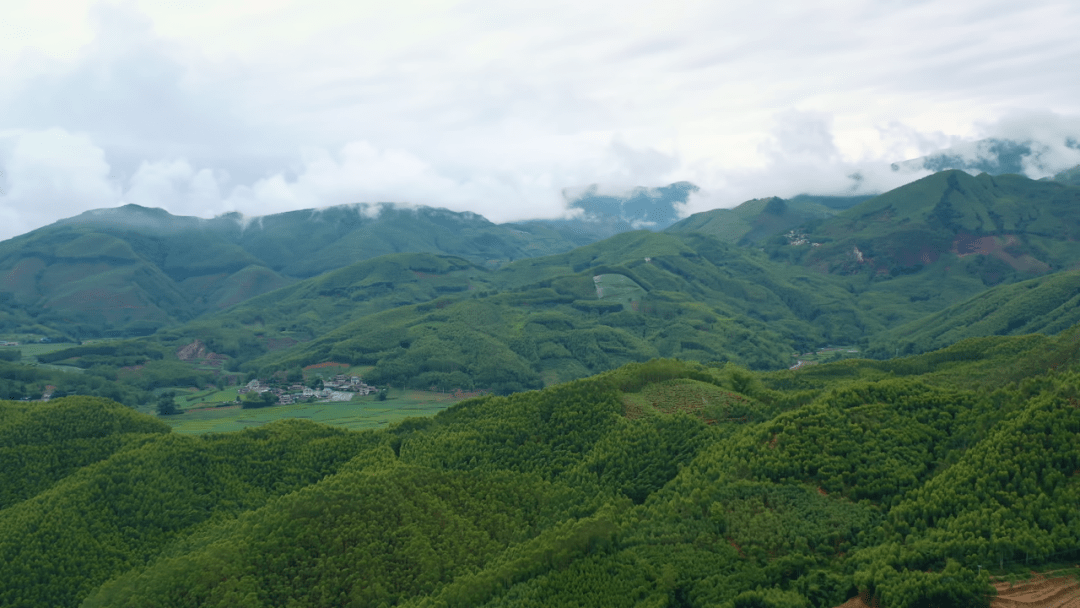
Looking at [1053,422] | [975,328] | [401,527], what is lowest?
[975,328]

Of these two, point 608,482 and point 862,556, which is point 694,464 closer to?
point 608,482

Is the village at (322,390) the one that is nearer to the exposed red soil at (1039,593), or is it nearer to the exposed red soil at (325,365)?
the exposed red soil at (325,365)

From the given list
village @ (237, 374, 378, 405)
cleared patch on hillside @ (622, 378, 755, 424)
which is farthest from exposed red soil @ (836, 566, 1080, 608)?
village @ (237, 374, 378, 405)

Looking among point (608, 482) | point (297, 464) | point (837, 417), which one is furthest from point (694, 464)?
point (297, 464)

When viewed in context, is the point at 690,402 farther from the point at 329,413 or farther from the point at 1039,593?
the point at 329,413

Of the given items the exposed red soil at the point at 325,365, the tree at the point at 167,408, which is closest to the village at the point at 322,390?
the exposed red soil at the point at 325,365

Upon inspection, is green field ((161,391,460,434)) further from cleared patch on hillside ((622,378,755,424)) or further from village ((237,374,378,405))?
cleared patch on hillside ((622,378,755,424))
